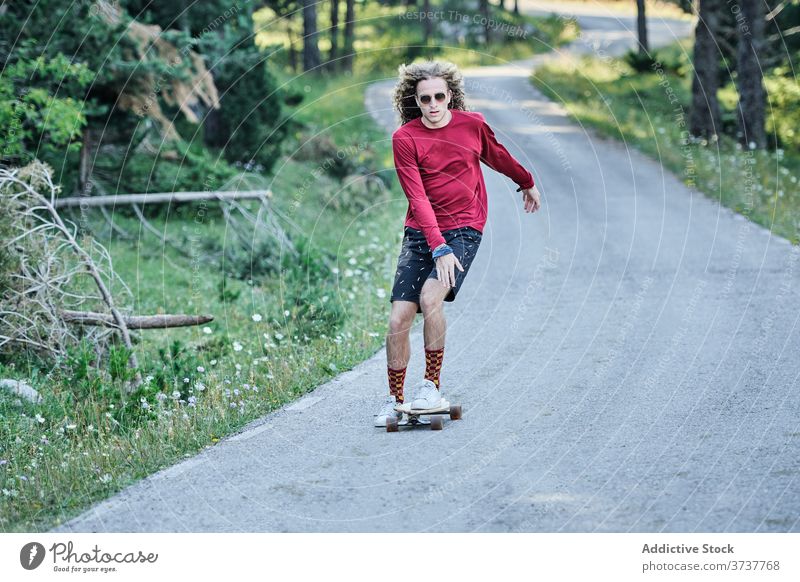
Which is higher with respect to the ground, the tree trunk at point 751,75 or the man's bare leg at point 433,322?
the tree trunk at point 751,75

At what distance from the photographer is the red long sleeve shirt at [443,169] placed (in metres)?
6.38

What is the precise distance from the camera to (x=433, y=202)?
6.60 metres

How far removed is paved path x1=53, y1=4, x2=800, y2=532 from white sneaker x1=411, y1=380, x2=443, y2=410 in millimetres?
218

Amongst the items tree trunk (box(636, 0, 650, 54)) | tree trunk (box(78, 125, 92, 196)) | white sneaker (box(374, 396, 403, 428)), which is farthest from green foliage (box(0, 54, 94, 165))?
tree trunk (box(636, 0, 650, 54))

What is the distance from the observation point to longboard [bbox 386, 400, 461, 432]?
6477mm

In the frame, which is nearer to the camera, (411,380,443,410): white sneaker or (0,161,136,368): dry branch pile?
(411,380,443,410): white sneaker

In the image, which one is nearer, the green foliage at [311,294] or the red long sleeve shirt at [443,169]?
the red long sleeve shirt at [443,169]

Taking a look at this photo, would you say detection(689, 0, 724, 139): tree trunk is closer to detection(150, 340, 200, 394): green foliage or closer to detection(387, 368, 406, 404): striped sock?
detection(150, 340, 200, 394): green foliage

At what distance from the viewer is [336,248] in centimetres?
1369

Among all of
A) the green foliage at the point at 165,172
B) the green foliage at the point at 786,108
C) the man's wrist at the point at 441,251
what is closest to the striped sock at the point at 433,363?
the man's wrist at the point at 441,251

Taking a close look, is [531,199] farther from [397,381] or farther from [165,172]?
[165,172]

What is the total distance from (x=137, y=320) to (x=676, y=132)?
16.7 m

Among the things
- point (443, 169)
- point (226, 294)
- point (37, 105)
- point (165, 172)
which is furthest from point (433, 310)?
point (165, 172)

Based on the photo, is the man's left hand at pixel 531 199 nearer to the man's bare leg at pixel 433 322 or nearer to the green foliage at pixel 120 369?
the man's bare leg at pixel 433 322
